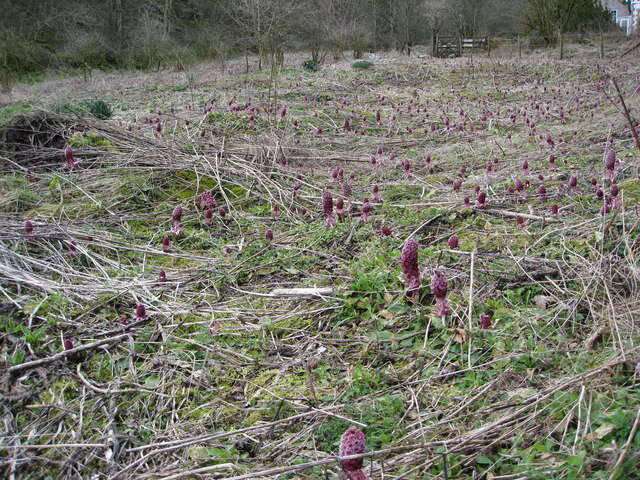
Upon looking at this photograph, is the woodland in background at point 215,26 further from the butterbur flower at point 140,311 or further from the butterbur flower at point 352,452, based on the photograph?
the butterbur flower at point 352,452

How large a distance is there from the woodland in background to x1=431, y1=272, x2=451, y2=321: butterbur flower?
1780 cm

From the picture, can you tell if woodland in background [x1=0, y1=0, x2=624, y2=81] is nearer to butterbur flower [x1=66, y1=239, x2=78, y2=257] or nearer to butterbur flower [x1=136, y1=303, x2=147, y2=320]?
butterbur flower [x1=66, y1=239, x2=78, y2=257]

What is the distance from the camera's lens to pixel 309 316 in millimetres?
3254

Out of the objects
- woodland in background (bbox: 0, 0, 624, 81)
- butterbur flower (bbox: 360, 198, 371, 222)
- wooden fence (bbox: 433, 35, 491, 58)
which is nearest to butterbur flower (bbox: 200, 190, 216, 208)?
butterbur flower (bbox: 360, 198, 371, 222)

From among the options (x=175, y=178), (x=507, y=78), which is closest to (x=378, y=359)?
(x=175, y=178)

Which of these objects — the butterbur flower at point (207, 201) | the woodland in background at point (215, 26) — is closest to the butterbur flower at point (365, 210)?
the butterbur flower at point (207, 201)

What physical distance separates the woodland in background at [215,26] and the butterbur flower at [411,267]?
17516mm

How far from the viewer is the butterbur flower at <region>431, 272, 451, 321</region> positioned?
2611 millimetres

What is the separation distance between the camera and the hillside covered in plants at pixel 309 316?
2.03 meters

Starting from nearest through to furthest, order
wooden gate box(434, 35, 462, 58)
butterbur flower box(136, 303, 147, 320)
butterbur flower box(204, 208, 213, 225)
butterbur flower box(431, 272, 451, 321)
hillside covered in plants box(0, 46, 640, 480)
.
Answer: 1. hillside covered in plants box(0, 46, 640, 480)
2. butterbur flower box(431, 272, 451, 321)
3. butterbur flower box(136, 303, 147, 320)
4. butterbur flower box(204, 208, 213, 225)
5. wooden gate box(434, 35, 462, 58)

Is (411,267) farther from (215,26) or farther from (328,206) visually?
(215,26)

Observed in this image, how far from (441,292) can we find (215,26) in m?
34.1

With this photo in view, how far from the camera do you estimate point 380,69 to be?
18.5 m

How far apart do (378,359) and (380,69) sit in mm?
17374
